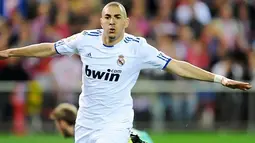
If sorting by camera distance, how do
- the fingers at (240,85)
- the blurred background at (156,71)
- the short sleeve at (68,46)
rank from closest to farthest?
the fingers at (240,85)
the short sleeve at (68,46)
the blurred background at (156,71)

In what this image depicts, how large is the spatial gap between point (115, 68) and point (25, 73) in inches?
356

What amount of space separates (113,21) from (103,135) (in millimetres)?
1336

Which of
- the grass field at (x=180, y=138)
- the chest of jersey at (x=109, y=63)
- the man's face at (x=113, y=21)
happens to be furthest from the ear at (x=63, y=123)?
the grass field at (x=180, y=138)

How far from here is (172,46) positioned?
817 inches

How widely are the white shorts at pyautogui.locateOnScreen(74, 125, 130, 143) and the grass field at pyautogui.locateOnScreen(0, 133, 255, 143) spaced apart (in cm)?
706

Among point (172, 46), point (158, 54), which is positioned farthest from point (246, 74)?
point (158, 54)

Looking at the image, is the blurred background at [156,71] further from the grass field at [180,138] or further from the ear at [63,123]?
the ear at [63,123]

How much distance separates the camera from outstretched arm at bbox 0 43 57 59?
10.9 metres

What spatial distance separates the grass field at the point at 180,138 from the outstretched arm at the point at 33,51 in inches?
284

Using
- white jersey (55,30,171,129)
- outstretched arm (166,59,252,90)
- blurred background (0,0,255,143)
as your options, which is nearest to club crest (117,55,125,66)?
white jersey (55,30,171,129)

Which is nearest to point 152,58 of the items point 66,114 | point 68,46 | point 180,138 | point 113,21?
point 113,21

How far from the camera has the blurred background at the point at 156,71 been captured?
19.3m

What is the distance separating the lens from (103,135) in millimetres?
10648

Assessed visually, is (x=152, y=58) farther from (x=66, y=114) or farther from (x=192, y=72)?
(x=66, y=114)
